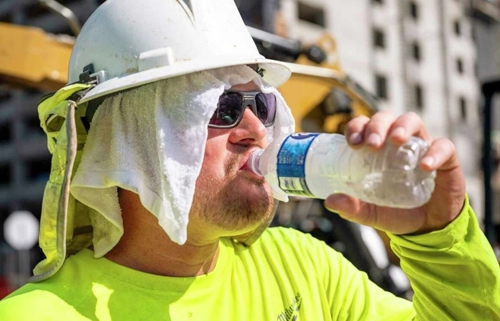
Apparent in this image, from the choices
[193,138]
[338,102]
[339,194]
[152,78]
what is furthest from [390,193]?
[338,102]

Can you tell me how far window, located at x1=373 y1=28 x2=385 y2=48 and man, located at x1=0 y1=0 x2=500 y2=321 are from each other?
28.8 m

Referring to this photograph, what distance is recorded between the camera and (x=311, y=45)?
19.2 feet

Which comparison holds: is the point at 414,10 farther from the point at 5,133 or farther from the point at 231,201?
the point at 231,201

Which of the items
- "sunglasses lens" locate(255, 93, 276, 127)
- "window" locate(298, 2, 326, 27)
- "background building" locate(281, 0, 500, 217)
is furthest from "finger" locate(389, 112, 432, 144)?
"window" locate(298, 2, 326, 27)

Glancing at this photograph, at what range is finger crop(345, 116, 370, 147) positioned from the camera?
58.3 inches

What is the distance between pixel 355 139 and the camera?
4.86 feet

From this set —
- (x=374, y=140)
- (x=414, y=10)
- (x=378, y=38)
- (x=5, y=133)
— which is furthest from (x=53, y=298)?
(x=5, y=133)

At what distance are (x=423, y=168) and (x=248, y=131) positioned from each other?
0.76 metres

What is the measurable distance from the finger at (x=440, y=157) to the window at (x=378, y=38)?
96.3ft

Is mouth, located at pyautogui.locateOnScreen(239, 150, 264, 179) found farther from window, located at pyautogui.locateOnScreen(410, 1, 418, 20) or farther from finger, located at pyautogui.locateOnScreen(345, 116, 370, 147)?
window, located at pyautogui.locateOnScreen(410, 1, 418, 20)

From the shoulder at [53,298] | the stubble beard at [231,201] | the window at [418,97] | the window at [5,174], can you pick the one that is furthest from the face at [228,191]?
the window at [5,174]

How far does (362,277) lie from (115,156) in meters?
0.99

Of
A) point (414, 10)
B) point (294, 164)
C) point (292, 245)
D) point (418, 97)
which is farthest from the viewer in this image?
point (414, 10)

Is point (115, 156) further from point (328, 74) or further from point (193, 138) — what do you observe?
point (328, 74)
